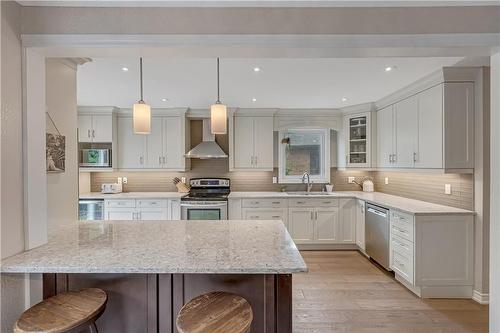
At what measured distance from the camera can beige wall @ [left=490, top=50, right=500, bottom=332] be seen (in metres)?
1.76

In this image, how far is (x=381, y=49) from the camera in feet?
5.64

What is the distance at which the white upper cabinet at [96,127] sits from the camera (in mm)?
4535

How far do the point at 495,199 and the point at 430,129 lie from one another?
1.55 m

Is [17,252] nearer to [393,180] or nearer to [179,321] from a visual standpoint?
[179,321]

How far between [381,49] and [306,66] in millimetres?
1120

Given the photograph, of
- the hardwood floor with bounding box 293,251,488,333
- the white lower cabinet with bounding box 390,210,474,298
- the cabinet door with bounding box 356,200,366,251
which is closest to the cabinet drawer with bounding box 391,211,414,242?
the white lower cabinet with bounding box 390,210,474,298

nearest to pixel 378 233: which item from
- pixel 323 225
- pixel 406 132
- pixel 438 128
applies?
pixel 323 225

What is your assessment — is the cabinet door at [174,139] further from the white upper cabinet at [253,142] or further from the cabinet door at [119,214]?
the cabinet door at [119,214]

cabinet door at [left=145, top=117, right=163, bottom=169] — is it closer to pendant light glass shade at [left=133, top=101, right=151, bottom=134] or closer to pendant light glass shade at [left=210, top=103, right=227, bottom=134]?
pendant light glass shade at [left=133, top=101, right=151, bottom=134]

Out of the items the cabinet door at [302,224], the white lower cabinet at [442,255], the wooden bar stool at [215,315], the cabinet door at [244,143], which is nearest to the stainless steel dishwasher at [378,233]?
the white lower cabinet at [442,255]

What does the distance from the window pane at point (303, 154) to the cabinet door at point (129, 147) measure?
2640 mm

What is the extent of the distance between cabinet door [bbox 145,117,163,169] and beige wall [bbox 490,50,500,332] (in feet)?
14.1

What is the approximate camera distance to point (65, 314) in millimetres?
1332

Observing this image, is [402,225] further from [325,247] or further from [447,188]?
[325,247]
